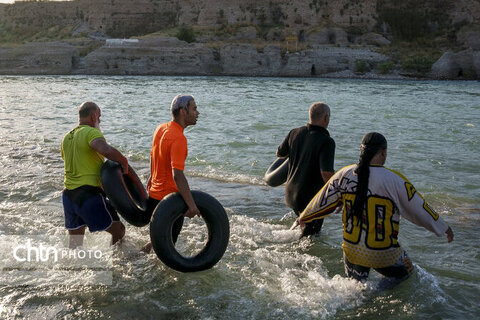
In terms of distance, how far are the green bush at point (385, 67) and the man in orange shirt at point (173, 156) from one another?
200 ft

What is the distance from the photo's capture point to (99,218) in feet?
17.7

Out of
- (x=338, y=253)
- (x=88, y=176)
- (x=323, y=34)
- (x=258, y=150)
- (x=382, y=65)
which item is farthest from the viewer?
(x=323, y=34)

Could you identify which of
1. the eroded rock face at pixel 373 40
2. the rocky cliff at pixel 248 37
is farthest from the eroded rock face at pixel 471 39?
the eroded rock face at pixel 373 40

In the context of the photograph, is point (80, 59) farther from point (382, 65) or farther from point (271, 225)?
point (271, 225)

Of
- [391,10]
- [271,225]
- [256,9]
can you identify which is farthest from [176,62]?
[271,225]

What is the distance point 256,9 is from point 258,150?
89034 mm

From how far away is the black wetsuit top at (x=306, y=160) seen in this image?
5809 mm

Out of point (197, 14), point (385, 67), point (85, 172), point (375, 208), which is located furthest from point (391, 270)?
point (197, 14)

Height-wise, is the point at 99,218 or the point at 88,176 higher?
the point at 88,176

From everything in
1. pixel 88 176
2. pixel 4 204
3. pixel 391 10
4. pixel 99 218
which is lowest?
pixel 4 204

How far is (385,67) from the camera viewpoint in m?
62.6

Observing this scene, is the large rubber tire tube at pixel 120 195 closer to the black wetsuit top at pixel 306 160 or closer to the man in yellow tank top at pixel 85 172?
the man in yellow tank top at pixel 85 172

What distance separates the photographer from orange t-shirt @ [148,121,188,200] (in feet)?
15.8

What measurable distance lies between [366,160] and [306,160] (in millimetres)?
1705
